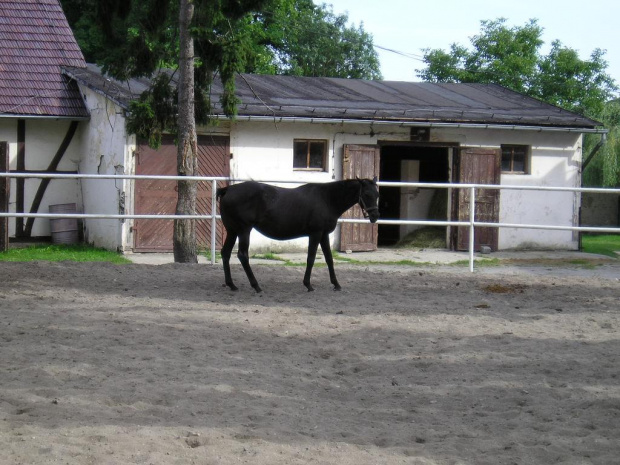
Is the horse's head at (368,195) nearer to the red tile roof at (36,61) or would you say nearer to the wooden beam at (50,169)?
the red tile roof at (36,61)

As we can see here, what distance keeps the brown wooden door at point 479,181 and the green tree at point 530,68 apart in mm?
16393

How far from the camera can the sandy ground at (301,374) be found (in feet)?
17.4

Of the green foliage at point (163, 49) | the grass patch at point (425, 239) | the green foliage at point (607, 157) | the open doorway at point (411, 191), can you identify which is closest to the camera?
the green foliage at point (163, 49)

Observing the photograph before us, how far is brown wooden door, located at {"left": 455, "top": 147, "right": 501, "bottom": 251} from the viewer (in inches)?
762

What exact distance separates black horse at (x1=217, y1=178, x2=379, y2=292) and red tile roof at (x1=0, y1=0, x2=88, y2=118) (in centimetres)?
902

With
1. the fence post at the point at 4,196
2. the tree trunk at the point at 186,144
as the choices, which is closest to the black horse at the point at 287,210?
the tree trunk at the point at 186,144

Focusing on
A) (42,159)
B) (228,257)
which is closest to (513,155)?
(42,159)

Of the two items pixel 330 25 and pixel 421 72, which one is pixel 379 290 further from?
pixel 330 25

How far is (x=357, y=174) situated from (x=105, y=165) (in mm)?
4864

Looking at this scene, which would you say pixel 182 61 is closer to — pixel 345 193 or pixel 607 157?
pixel 345 193

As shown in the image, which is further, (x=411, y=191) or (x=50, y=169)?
(x=411, y=191)

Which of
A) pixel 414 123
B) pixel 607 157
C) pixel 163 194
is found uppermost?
pixel 414 123

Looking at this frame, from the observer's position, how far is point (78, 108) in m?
19.1

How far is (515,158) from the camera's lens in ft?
66.4
